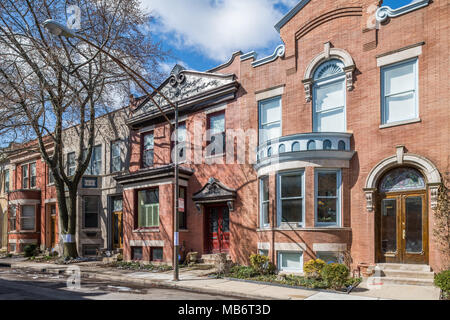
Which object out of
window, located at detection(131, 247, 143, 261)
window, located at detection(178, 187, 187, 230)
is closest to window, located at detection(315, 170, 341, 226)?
window, located at detection(178, 187, 187, 230)

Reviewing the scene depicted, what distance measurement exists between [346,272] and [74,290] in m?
8.93

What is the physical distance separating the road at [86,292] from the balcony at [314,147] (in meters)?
5.85

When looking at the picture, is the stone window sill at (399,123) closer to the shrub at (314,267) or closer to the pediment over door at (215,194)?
the shrub at (314,267)

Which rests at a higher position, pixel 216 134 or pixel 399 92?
pixel 399 92

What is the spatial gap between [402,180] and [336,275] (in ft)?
13.4

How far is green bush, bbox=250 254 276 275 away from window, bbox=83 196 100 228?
1377cm

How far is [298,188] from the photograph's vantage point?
14.8m

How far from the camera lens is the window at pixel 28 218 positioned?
97.3ft

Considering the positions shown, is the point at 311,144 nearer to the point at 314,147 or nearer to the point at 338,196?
the point at 314,147

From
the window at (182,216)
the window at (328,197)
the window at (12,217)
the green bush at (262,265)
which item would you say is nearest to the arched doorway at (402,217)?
the window at (328,197)

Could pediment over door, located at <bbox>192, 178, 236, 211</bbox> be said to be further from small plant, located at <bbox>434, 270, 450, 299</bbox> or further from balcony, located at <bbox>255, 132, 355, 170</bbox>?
small plant, located at <bbox>434, 270, 450, 299</bbox>

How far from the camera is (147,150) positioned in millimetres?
22031

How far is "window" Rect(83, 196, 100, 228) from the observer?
2467 centimetres

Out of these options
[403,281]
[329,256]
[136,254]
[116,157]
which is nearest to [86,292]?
[136,254]
